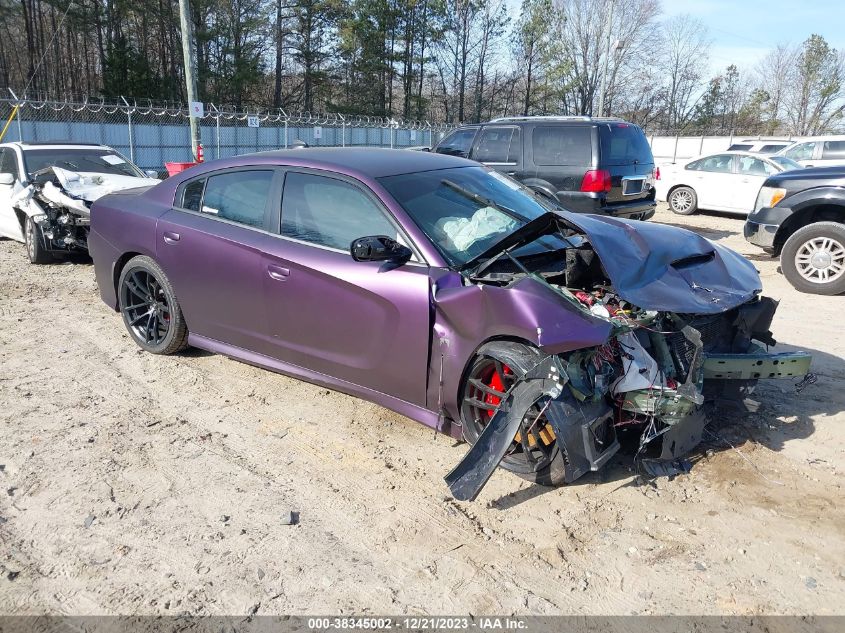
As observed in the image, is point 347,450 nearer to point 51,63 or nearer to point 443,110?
point 51,63

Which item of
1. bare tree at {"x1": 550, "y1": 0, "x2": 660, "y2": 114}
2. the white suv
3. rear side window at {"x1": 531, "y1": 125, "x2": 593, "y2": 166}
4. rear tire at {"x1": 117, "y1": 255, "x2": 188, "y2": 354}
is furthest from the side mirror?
bare tree at {"x1": 550, "y1": 0, "x2": 660, "y2": 114}

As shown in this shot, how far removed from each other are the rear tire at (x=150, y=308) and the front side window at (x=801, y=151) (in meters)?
16.4

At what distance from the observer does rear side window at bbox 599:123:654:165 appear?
9305 mm

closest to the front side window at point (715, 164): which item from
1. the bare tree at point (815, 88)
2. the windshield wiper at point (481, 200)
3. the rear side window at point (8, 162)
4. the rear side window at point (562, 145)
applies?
the rear side window at point (562, 145)

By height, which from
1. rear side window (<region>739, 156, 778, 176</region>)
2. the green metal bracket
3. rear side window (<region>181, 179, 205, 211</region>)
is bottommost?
the green metal bracket

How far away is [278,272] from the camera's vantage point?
410 centimetres

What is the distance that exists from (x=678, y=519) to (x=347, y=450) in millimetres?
1804

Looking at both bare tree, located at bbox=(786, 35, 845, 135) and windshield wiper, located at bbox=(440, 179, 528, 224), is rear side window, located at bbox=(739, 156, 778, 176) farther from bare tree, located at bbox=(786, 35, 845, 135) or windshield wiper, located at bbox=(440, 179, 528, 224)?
bare tree, located at bbox=(786, 35, 845, 135)

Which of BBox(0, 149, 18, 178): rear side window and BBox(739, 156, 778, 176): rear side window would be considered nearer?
BBox(0, 149, 18, 178): rear side window

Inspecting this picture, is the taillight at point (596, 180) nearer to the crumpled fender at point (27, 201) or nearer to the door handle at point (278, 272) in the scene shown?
the door handle at point (278, 272)

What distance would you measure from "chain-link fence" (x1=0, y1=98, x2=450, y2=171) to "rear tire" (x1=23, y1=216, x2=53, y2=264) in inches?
268

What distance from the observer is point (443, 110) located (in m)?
58.7

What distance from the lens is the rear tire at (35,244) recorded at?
8.41 m

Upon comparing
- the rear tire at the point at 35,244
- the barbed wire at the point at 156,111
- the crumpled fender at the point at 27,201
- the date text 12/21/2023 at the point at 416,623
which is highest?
the barbed wire at the point at 156,111
